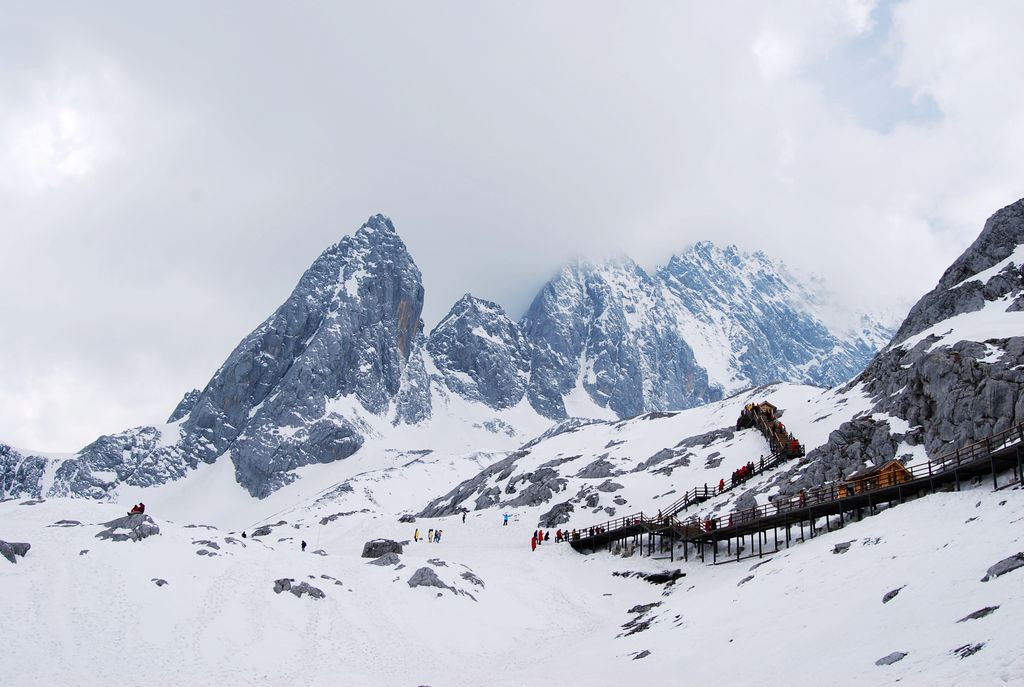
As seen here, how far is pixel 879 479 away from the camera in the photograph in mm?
40344

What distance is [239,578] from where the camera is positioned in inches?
1480

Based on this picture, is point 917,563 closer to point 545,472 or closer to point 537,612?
point 537,612

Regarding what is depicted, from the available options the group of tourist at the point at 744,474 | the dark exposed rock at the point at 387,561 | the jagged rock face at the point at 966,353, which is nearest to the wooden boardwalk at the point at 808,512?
the jagged rock face at the point at 966,353

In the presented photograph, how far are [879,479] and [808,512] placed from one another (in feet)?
16.1

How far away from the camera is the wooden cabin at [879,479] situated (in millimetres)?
39675

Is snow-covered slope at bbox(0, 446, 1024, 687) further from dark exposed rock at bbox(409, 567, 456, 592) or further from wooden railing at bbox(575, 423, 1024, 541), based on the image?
wooden railing at bbox(575, 423, 1024, 541)

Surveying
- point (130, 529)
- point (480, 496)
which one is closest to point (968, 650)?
point (130, 529)

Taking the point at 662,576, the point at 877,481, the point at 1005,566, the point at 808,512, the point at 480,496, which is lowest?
the point at 662,576

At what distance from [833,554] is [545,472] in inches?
2351

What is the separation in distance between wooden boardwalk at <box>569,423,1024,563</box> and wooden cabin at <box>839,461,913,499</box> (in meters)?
0.06

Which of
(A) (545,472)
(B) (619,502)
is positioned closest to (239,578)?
(B) (619,502)

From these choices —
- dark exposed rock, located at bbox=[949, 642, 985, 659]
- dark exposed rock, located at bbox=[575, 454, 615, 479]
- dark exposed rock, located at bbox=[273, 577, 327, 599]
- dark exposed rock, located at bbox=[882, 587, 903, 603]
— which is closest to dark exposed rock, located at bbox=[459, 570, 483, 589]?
dark exposed rock, located at bbox=[273, 577, 327, 599]

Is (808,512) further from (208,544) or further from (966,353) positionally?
(208,544)

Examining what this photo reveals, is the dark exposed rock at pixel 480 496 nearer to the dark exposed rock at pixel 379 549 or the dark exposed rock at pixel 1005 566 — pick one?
the dark exposed rock at pixel 379 549
